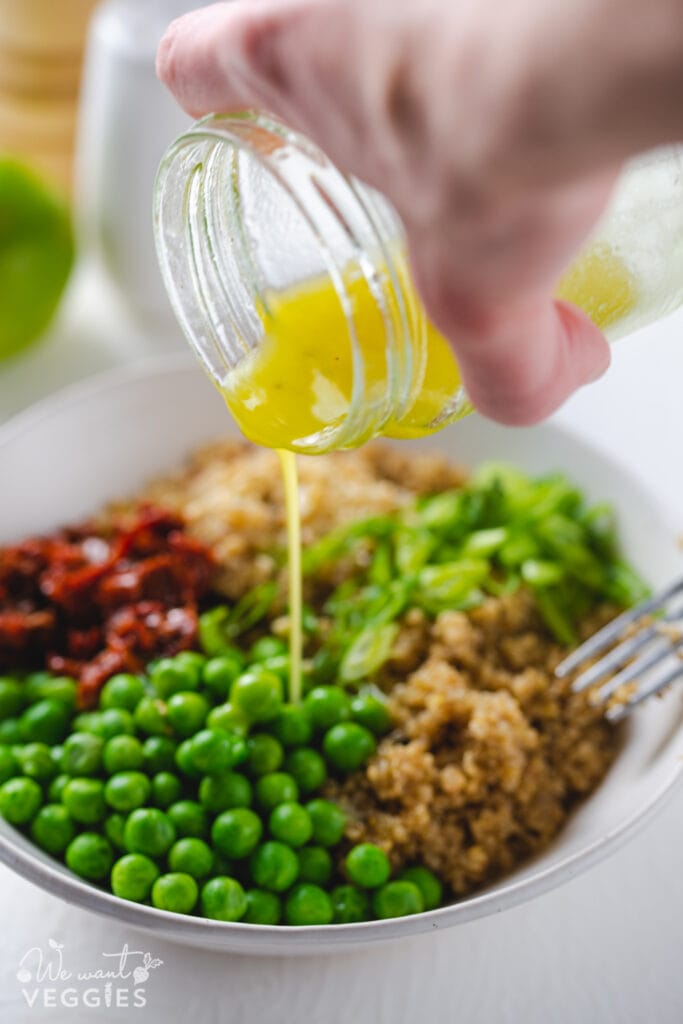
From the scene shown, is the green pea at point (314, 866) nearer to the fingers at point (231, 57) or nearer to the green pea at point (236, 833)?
the green pea at point (236, 833)

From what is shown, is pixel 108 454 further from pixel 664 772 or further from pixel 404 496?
pixel 664 772

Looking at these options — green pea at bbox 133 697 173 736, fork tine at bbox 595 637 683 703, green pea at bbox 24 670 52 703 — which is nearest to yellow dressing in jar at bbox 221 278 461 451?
→ green pea at bbox 133 697 173 736

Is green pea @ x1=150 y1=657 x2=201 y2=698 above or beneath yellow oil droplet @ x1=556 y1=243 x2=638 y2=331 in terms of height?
beneath

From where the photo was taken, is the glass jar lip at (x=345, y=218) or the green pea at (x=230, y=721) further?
the green pea at (x=230, y=721)

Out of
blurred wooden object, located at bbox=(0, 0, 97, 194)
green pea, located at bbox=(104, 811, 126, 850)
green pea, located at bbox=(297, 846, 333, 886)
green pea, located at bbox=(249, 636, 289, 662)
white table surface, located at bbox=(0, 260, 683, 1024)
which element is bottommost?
white table surface, located at bbox=(0, 260, 683, 1024)

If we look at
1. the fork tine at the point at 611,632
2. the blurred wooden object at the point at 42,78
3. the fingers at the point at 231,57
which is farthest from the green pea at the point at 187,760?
the blurred wooden object at the point at 42,78

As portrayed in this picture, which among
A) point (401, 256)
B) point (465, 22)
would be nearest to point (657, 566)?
point (401, 256)

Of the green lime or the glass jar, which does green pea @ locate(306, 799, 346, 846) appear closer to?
the glass jar

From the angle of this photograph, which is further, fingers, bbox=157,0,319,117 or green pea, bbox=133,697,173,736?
green pea, bbox=133,697,173,736
